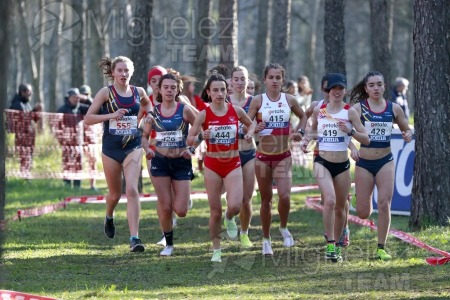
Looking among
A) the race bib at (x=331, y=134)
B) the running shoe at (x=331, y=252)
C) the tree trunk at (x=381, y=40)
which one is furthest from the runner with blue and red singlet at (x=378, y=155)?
the tree trunk at (x=381, y=40)

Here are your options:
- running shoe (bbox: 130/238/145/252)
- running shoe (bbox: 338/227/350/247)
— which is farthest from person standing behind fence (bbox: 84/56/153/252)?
running shoe (bbox: 338/227/350/247)

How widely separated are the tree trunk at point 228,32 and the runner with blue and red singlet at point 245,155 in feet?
28.5

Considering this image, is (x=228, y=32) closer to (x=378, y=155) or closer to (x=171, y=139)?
(x=171, y=139)

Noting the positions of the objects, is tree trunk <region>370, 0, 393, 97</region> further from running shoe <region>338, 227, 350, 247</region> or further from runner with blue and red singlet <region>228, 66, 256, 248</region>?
running shoe <region>338, 227, 350, 247</region>

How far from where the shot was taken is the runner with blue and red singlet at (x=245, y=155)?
12656 millimetres

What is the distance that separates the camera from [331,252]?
38.0 feet

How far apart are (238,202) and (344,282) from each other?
1.99 meters

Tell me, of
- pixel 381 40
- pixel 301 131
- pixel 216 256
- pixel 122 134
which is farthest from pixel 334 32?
pixel 216 256

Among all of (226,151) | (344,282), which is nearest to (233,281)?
(344,282)

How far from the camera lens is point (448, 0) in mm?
13688

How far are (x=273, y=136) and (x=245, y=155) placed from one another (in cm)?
45

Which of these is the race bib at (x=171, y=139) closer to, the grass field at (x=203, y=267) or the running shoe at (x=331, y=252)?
the grass field at (x=203, y=267)

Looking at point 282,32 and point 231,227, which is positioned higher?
point 282,32

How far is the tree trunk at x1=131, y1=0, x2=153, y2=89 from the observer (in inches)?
754
